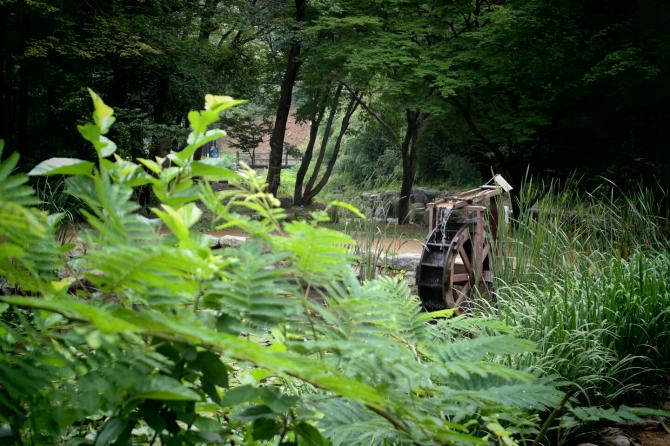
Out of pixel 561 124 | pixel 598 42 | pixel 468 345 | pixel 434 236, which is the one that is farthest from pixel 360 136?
pixel 468 345

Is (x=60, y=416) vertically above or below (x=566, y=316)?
above

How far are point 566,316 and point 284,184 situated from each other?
82.5 feet

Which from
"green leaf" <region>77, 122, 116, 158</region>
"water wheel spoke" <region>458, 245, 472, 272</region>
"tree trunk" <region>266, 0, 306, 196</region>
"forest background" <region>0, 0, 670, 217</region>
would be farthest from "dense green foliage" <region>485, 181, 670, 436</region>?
"tree trunk" <region>266, 0, 306, 196</region>

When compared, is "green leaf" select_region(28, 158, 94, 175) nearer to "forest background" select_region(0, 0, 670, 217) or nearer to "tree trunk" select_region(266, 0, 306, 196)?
"forest background" select_region(0, 0, 670, 217)

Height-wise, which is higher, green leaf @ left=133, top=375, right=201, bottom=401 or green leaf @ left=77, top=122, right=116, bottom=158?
green leaf @ left=77, top=122, right=116, bottom=158

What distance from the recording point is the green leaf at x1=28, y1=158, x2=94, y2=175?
766mm

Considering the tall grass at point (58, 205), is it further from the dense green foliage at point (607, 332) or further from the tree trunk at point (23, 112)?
the tree trunk at point (23, 112)

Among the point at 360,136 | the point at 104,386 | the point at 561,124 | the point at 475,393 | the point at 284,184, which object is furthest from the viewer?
the point at 284,184

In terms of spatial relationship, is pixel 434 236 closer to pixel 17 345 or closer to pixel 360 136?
pixel 17 345

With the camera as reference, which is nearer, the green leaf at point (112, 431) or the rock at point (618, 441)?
the green leaf at point (112, 431)

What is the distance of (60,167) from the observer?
78 centimetres

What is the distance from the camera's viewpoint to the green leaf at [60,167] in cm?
77

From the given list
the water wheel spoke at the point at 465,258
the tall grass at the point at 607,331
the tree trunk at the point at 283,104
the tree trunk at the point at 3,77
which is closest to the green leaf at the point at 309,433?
the tall grass at the point at 607,331

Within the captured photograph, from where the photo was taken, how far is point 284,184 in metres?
28.7
